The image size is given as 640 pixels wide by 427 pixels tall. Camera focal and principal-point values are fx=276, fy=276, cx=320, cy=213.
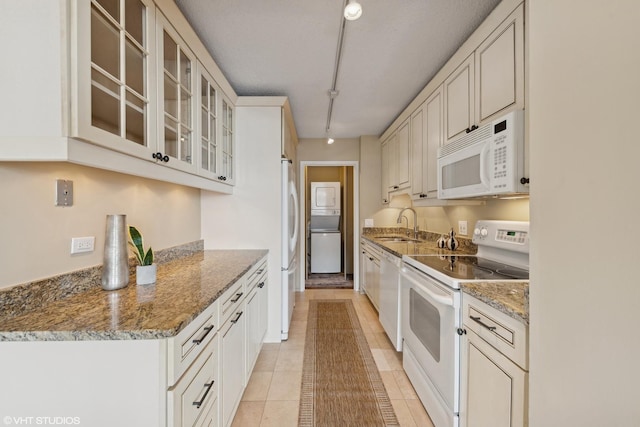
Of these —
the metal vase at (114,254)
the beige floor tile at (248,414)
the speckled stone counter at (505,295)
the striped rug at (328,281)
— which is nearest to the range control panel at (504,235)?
the speckled stone counter at (505,295)

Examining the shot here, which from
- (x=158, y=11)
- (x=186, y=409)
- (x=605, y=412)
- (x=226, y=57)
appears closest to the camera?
(x=605, y=412)

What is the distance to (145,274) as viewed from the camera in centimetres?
136

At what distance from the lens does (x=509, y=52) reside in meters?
1.45

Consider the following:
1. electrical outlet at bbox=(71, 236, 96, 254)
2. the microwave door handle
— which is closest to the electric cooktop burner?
the microwave door handle

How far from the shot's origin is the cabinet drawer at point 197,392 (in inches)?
34.3

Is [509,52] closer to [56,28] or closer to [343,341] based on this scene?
[56,28]

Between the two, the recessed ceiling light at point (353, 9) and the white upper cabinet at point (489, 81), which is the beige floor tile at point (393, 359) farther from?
the recessed ceiling light at point (353, 9)

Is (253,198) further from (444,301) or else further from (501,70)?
(501,70)

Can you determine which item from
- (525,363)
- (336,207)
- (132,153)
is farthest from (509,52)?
(336,207)

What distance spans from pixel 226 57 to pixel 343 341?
265 centimetres

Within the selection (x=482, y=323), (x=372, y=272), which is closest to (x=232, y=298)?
(x=482, y=323)

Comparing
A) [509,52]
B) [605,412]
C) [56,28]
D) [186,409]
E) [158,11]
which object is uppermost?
[158,11]

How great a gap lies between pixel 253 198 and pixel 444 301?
1863 mm

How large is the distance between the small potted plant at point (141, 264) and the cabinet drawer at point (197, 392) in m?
0.47
